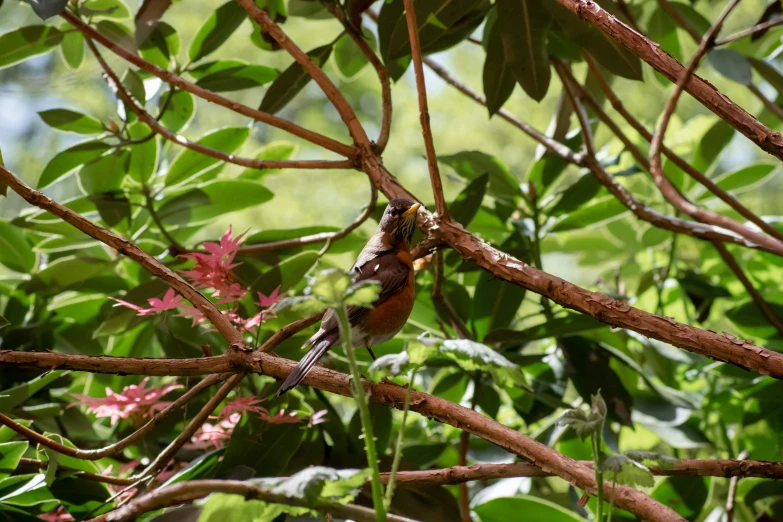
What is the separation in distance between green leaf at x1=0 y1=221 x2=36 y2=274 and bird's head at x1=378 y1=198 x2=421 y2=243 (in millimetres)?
877

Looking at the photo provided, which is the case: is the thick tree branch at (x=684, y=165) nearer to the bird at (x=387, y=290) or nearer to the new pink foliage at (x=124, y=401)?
the bird at (x=387, y=290)

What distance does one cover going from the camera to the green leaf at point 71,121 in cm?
162

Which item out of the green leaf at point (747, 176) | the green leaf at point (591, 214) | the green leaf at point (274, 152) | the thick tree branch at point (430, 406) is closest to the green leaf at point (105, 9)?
the green leaf at point (274, 152)

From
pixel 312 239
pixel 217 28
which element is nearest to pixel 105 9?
pixel 217 28

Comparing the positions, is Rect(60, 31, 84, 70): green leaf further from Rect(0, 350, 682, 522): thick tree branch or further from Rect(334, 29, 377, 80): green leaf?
Rect(0, 350, 682, 522): thick tree branch

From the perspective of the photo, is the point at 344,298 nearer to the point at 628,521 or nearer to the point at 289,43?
the point at 289,43

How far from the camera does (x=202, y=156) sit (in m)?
1.72

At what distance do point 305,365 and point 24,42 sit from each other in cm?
111

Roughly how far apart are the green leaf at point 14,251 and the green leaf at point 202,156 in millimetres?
390

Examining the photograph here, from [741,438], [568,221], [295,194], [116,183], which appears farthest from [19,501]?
[295,194]

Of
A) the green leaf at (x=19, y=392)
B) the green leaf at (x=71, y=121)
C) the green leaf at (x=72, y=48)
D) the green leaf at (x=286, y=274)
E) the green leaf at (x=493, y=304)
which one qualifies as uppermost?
the green leaf at (x=72, y=48)

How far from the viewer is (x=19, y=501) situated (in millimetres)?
1183

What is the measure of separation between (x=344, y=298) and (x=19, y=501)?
903 mm

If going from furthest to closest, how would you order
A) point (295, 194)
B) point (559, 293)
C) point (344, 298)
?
1. point (295, 194)
2. point (559, 293)
3. point (344, 298)
